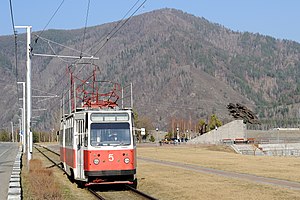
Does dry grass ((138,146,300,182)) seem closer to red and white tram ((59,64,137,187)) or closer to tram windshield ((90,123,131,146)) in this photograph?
red and white tram ((59,64,137,187))

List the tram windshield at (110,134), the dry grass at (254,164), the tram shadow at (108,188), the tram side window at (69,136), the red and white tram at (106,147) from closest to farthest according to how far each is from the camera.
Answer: the red and white tram at (106,147), the tram windshield at (110,134), the tram shadow at (108,188), the tram side window at (69,136), the dry grass at (254,164)

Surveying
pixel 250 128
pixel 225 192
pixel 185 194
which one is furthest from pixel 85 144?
pixel 250 128

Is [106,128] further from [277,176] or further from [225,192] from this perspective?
[277,176]

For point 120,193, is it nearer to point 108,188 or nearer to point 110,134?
point 108,188

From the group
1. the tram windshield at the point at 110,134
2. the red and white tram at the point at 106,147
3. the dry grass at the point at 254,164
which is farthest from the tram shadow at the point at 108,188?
the dry grass at the point at 254,164

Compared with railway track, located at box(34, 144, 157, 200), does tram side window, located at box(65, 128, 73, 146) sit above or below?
above

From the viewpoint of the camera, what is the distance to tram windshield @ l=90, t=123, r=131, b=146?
854 inches

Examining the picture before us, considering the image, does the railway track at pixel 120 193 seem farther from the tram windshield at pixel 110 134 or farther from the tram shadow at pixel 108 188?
the tram windshield at pixel 110 134

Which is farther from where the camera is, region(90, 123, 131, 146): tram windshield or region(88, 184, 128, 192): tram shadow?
region(88, 184, 128, 192): tram shadow

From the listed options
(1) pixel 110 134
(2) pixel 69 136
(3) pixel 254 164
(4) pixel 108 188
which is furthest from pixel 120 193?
(3) pixel 254 164

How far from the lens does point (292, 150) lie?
94.4 metres

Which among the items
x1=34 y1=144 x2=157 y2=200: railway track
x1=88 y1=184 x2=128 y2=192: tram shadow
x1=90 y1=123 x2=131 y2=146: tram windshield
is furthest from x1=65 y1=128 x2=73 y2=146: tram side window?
x1=90 y1=123 x2=131 y2=146: tram windshield

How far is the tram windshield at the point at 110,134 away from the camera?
21688mm

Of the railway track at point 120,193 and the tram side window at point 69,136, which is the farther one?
the tram side window at point 69,136
